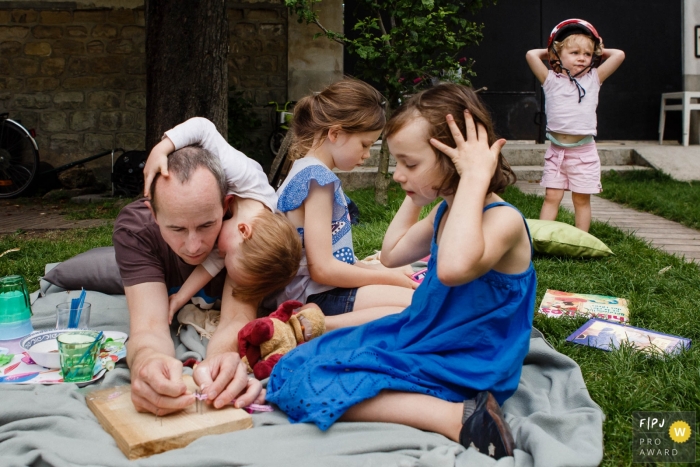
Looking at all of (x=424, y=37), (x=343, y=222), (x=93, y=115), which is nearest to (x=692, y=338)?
(x=343, y=222)

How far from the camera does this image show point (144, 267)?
2502 mm

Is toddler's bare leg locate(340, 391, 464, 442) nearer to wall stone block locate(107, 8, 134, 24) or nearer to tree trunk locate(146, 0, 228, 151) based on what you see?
tree trunk locate(146, 0, 228, 151)

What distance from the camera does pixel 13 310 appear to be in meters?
2.66

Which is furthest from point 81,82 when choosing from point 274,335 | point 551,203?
point 274,335

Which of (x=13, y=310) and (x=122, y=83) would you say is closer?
(x=13, y=310)

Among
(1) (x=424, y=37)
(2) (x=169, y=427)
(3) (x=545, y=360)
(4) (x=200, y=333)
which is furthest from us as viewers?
Answer: (1) (x=424, y=37)

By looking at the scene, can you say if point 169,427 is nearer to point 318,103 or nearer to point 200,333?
point 200,333

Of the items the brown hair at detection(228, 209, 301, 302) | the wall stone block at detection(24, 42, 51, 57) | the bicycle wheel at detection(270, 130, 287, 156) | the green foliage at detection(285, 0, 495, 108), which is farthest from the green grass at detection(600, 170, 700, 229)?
the wall stone block at detection(24, 42, 51, 57)

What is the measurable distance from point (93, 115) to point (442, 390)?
745cm

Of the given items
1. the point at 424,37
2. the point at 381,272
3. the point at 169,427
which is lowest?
the point at 169,427

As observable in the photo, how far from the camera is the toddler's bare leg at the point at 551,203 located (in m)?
4.87

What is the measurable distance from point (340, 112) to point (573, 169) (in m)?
2.71

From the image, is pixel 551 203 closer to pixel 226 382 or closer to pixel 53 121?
pixel 226 382

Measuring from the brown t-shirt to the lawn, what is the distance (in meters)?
1.47
